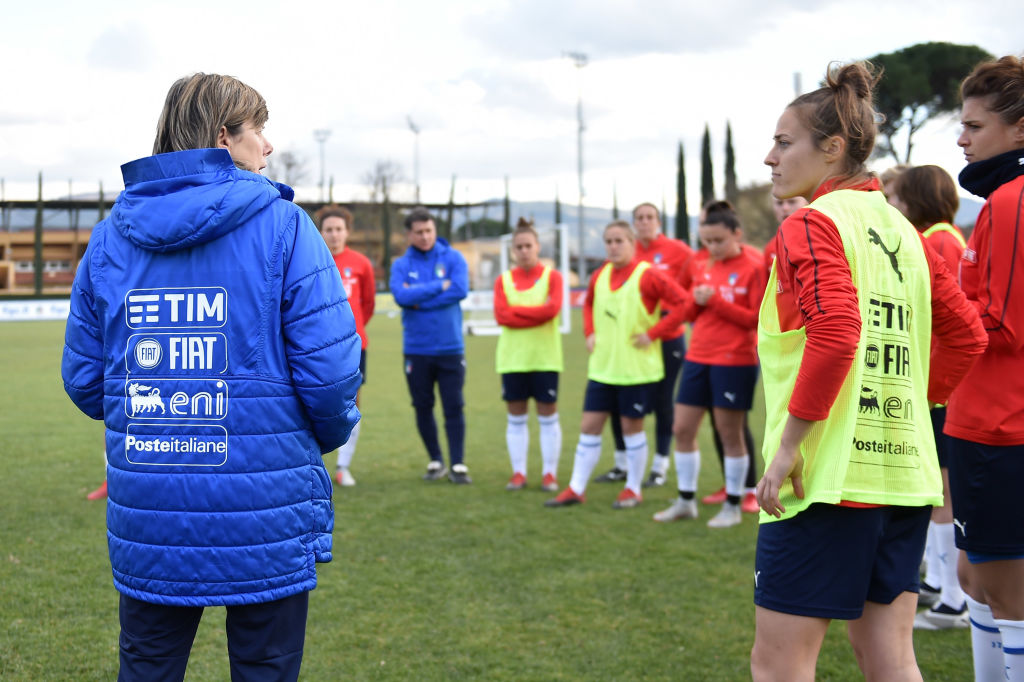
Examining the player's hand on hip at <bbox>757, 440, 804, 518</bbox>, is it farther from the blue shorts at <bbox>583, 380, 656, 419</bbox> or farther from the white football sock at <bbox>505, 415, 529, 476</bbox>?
the white football sock at <bbox>505, 415, 529, 476</bbox>

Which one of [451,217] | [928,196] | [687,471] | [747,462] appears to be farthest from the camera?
[451,217]

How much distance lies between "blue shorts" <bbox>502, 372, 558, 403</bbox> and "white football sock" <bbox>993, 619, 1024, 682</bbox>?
5106mm

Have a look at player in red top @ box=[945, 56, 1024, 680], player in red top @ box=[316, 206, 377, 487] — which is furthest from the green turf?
player in red top @ box=[945, 56, 1024, 680]

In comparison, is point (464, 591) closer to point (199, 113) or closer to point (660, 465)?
point (199, 113)

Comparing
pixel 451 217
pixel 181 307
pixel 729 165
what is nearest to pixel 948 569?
pixel 181 307

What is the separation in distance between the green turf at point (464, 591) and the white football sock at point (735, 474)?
10.6 inches

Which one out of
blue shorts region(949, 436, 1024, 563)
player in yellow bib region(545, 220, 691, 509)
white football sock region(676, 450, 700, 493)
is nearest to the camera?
blue shorts region(949, 436, 1024, 563)

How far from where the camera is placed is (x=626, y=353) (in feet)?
22.7

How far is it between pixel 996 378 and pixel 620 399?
4.18 metres

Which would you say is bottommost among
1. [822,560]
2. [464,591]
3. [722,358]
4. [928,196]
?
[464,591]

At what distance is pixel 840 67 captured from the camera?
2.35 meters

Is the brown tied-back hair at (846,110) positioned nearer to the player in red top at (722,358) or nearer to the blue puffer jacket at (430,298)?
the player in red top at (722,358)

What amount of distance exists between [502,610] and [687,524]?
2.31 meters

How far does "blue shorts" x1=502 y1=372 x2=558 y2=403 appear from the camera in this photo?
775 centimetres
